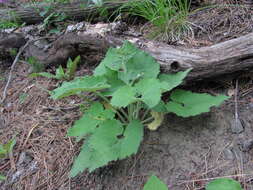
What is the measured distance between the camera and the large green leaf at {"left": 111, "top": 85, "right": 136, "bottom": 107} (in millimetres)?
1282

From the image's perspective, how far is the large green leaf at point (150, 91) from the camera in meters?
1.28

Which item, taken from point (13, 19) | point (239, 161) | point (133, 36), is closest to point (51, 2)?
point (13, 19)

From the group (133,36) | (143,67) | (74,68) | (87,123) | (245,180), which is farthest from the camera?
(74,68)

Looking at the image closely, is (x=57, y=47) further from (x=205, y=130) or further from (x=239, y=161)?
(x=239, y=161)

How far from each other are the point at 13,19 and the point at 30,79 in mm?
1011

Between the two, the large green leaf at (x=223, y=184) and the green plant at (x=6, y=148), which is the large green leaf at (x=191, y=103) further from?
the green plant at (x=6, y=148)

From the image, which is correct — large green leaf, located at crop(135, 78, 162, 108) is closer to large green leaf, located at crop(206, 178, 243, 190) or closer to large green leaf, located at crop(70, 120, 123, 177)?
large green leaf, located at crop(70, 120, 123, 177)

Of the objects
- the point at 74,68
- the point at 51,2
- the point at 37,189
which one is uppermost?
the point at 51,2

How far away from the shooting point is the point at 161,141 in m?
1.56

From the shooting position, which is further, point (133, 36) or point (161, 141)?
point (133, 36)

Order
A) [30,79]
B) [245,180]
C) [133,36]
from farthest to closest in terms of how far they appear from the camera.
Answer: [30,79] < [133,36] < [245,180]

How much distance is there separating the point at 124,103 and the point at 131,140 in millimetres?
210

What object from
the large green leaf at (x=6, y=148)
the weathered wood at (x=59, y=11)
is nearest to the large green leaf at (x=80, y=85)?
the large green leaf at (x=6, y=148)

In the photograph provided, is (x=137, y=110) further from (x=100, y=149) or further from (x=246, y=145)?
(x=246, y=145)
